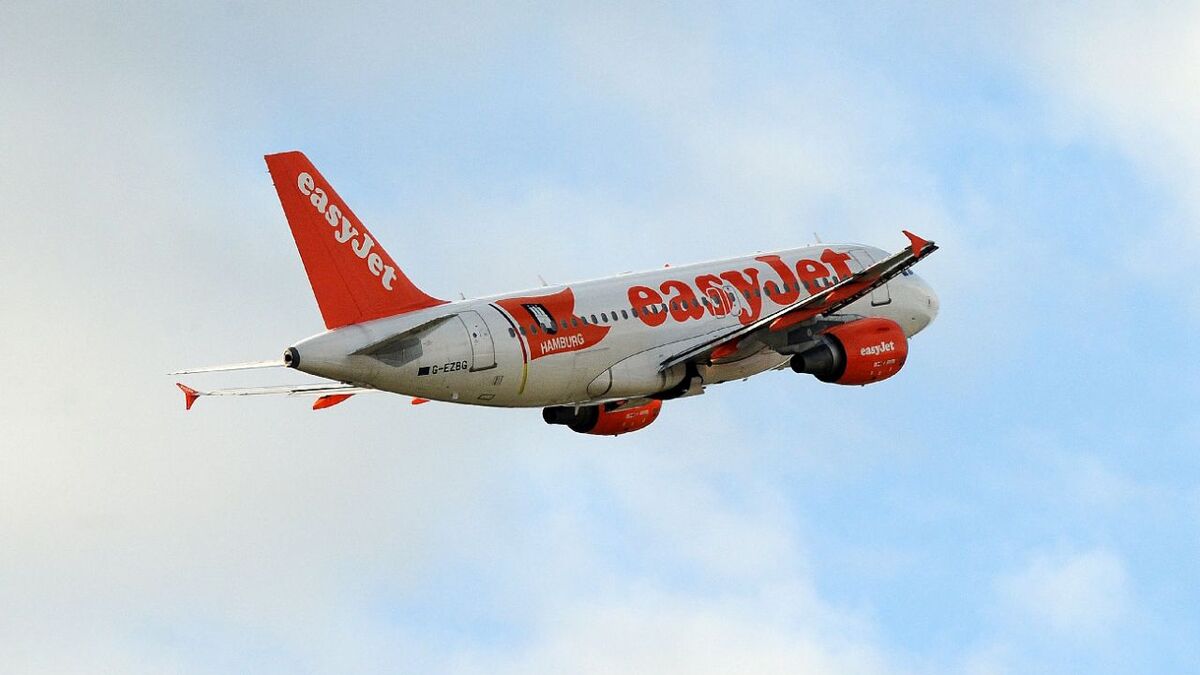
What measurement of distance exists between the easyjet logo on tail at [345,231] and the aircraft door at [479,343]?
2.54 m

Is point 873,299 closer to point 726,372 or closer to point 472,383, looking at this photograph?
point 726,372

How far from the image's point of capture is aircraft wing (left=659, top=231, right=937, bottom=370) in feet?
228

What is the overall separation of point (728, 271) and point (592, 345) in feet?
23.0

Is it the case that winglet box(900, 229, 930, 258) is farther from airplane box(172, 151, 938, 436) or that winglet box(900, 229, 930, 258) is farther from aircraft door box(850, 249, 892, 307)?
aircraft door box(850, 249, 892, 307)

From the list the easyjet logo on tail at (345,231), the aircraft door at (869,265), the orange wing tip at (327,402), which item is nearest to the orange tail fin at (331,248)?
the easyjet logo on tail at (345,231)

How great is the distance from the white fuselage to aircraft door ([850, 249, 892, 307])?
0.07 m

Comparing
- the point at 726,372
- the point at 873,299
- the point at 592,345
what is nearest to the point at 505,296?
the point at 592,345

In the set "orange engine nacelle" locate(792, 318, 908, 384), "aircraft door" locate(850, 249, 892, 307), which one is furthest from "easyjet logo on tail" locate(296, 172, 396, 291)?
"aircraft door" locate(850, 249, 892, 307)

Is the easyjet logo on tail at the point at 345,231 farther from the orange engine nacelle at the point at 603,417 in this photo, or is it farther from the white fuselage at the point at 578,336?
the orange engine nacelle at the point at 603,417

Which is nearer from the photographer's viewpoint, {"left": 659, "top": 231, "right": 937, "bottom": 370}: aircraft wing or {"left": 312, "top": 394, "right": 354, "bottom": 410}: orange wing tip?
{"left": 659, "top": 231, "right": 937, "bottom": 370}: aircraft wing

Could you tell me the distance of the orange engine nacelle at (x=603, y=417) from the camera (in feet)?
256

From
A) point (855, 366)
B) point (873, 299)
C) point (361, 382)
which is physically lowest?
point (361, 382)

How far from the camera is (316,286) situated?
69.3m

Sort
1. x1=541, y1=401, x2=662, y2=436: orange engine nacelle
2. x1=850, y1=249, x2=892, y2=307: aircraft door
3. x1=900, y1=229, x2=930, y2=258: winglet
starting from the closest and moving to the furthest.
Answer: x1=900, y1=229, x2=930, y2=258: winglet < x1=541, y1=401, x2=662, y2=436: orange engine nacelle < x1=850, y1=249, x2=892, y2=307: aircraft door
